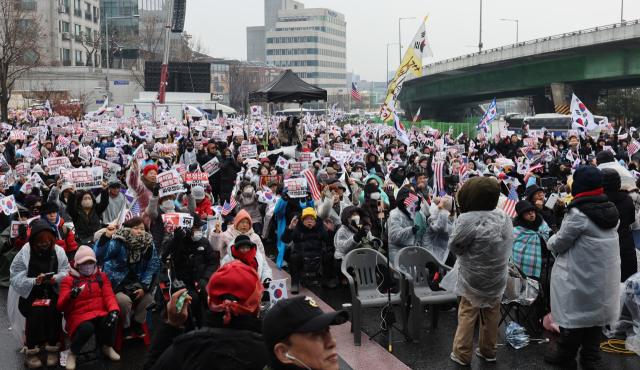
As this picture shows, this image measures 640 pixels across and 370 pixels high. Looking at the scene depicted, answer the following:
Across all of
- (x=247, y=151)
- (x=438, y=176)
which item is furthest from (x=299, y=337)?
(x=247, y=151)

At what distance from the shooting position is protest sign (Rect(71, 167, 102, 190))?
882 centimetres

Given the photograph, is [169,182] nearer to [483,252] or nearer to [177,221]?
[177,221]

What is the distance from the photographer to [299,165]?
1241cm

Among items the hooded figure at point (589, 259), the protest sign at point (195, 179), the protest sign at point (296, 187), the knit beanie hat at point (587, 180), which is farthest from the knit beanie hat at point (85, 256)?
the knit beanie hat at point (587, 180)

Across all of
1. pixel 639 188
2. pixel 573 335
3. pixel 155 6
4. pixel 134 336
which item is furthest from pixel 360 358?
pixel 155 6

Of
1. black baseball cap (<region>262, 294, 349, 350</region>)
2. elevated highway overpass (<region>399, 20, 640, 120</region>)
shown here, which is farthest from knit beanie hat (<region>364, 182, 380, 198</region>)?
elevated highway overpass (<region>399, 20, 640, 120</region>)

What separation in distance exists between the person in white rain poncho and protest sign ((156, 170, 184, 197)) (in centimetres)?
417

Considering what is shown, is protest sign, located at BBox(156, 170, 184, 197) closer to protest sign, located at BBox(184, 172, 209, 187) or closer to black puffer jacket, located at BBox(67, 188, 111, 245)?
protest sign, located at BBox(184, 172, 209, 187)

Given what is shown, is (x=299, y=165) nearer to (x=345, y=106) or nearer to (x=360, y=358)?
(x=360, y=358)

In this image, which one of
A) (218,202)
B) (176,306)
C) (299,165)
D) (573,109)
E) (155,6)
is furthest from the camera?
(155,6)

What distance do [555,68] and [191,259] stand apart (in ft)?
131

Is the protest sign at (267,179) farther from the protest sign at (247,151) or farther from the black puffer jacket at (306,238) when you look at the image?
the black puffer jacket at (306,238)

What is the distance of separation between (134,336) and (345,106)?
142167 mm

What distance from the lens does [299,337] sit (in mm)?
2654
